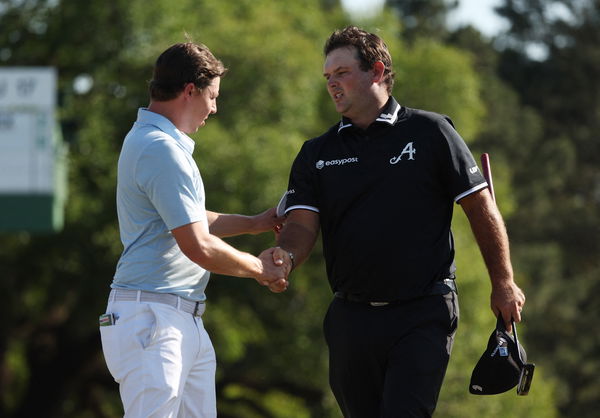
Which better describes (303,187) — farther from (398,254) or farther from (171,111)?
(171,111)

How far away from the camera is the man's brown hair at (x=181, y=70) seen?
14.2ft

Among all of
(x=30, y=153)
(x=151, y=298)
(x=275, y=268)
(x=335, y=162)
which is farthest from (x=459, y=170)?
(x=30, y=153)

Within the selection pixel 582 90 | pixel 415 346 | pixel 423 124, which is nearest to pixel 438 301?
pixel 415 346

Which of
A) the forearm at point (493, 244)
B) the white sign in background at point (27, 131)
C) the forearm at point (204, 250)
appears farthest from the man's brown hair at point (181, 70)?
the white sign in background at point (27, 131)

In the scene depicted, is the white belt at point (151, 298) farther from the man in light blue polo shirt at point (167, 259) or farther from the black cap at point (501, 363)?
the black cap at point (501, 363)

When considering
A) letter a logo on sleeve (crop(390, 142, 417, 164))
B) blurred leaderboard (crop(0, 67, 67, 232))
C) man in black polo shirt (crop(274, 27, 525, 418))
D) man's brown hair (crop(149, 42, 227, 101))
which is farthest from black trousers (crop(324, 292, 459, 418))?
blurred leaderboard (crop(0, 67, 67, 232))

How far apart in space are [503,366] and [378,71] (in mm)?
1349

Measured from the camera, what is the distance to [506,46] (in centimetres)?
4031

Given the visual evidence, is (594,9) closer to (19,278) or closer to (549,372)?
(549,372)

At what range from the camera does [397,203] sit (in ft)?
15.1

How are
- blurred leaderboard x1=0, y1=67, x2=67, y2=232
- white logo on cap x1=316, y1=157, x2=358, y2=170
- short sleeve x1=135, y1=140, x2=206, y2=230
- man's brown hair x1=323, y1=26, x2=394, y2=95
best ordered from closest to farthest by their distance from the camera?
short sleeve x1=135, y1=140, x2=206, y2=230 → white logo on cap x1=316, y1=157, x2=358, y2=170 → man's brown hair x1=323, y1=26, x2=394, y2=95 → blurred leaderboard x1=0, y1=67, x2=67, y2=232

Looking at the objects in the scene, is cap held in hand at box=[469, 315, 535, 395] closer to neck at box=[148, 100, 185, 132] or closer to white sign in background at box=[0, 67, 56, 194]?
neck at box=[148, 100, 185, 132]

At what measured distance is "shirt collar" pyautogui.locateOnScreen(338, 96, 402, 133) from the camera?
476 cm

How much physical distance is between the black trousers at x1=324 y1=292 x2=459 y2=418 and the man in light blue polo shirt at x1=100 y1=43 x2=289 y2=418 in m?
0.53
